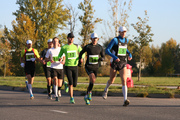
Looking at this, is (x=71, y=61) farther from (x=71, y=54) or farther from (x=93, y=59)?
(x=93, y=59)

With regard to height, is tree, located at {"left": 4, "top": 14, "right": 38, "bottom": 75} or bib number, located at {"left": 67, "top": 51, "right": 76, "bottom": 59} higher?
tree, located at {"left": 4, "top": 14, "right": 38, "bottom": 75}

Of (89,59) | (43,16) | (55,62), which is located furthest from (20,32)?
(89,59)

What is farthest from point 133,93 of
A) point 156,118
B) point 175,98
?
point 156,118

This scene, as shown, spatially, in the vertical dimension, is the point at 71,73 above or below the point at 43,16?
below

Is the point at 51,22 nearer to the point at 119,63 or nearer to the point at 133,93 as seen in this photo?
the point at 133,93

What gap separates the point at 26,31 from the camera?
46938mm

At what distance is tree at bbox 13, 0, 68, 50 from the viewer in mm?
54469

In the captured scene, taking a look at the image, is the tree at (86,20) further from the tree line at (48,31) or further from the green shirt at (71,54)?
the green shirt at (71,54)

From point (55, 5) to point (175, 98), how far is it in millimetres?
44601

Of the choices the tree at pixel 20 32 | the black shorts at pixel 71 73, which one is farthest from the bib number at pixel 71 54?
the tree at pixel 20 32

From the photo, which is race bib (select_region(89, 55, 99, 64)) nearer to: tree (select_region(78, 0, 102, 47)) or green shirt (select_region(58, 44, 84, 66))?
green shirt (select_region(58, 44, 84, 66))

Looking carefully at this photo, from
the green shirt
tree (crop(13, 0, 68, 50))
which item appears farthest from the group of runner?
tree (crop(13, 0, 68, 50))

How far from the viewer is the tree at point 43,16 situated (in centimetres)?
5447

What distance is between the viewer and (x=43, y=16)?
54.8 metres
